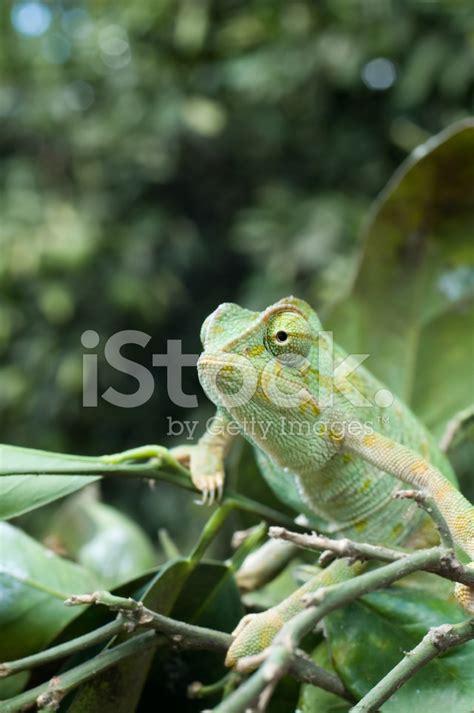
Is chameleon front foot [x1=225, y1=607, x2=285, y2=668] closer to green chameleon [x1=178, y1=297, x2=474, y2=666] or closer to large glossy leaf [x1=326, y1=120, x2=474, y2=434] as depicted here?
green chameleon [x1=178, y1=297, x2=474, y2=666]

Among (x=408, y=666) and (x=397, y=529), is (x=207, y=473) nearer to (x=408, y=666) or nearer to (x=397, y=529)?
(x=397, y=529)

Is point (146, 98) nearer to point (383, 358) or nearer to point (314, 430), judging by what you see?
point (383, 358)

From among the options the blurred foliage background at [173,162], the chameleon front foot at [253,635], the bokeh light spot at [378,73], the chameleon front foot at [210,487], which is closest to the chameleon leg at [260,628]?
the chameleon front foot at [253,635]

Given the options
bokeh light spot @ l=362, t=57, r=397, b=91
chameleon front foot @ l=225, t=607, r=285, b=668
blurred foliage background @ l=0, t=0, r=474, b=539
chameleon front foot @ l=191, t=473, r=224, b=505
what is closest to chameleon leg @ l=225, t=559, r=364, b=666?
chameleon front foot @ l=225, t=607, r=285, b=668

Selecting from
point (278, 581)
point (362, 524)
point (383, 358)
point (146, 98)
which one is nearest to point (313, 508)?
point (362, 524)

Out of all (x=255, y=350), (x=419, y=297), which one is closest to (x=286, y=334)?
(x=255, y=350)

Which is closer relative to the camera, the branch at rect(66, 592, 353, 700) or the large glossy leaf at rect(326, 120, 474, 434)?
the branch at rect(66, 592, 353, 700)
